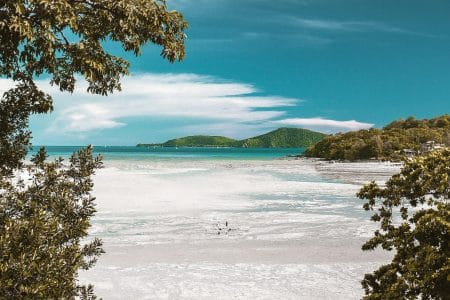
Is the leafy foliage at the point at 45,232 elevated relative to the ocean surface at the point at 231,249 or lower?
elevated

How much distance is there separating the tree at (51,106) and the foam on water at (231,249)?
8453mm

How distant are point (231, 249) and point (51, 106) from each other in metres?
15.4

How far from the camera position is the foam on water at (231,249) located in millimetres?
17719

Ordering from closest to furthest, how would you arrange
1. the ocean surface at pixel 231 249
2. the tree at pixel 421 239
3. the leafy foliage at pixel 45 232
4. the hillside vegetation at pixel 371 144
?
1. the leafy foliage at pixel 45 232
2. the tree at pixel 421 239
3. the ocean surface at pixel 231 249
4. the hillside vegetation at pixel 371 144

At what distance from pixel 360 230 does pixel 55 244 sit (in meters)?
23.0

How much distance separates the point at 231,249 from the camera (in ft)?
77.2

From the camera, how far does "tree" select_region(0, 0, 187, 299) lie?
22.7ft

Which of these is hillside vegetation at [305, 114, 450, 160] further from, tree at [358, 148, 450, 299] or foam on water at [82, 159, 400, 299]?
tree at [358, 148, 450, 299]

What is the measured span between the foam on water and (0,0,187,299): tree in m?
8.45

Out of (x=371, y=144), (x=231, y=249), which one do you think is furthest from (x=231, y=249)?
(x=371, y=144)

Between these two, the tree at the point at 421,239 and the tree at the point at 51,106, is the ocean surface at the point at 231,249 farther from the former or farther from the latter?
the tree at the point at 51,106

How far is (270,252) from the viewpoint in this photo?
23000mm

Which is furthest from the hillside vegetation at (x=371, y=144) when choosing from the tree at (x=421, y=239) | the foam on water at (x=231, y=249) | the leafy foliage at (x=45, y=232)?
the leafy foliage at (x=45, y=232)

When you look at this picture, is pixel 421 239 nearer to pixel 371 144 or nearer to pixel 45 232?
pixel 45 232
